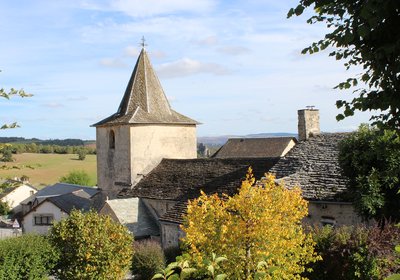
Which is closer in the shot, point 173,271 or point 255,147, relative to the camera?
point 173,271

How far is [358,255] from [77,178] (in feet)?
216

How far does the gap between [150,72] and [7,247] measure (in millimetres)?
19096

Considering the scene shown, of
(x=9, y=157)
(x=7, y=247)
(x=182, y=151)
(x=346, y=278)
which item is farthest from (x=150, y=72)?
(x=9, y=157)

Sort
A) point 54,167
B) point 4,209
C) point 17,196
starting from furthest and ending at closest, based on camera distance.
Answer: point 54,167, point 17,196, point 4,209

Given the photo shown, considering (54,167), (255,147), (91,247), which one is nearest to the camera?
(91,247)

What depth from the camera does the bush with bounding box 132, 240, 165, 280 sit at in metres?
21.5

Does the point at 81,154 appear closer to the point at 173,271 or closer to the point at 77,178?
the point at 77,178

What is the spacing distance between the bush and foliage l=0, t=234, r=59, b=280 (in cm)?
407

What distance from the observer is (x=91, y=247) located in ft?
60.5

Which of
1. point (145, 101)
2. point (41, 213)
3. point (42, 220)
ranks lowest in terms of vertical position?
point (42, 220)

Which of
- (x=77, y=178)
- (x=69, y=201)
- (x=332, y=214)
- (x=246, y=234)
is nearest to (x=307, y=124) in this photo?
(x=332, y=214)

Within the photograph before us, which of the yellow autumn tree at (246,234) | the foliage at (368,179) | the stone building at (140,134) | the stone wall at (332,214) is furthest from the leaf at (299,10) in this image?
the stone building at (140,134)

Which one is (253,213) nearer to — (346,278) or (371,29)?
(346,278)

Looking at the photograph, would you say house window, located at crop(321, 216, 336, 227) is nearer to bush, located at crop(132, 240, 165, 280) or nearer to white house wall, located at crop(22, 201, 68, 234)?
bush, located at crop(132, 240, 165, 280)
